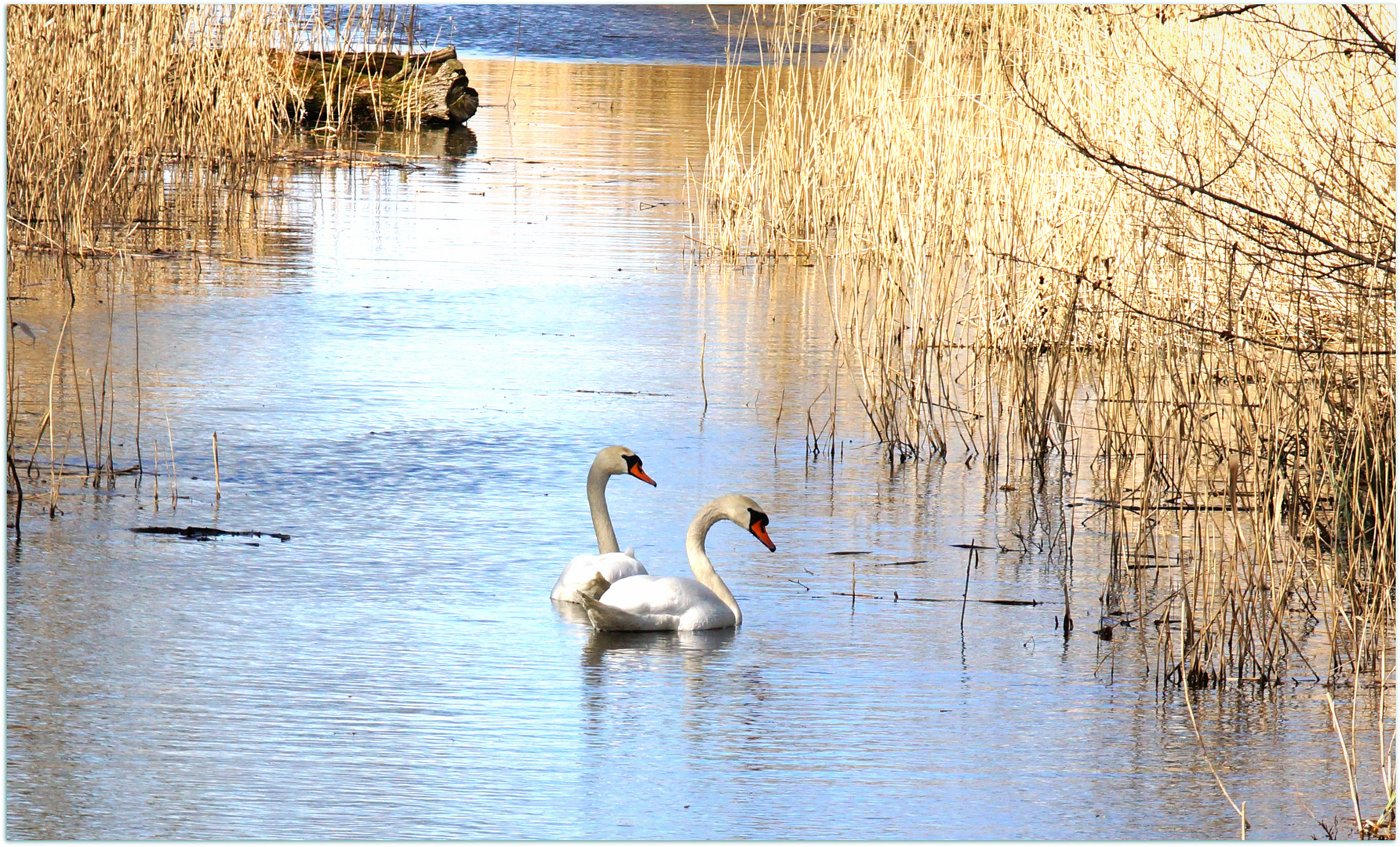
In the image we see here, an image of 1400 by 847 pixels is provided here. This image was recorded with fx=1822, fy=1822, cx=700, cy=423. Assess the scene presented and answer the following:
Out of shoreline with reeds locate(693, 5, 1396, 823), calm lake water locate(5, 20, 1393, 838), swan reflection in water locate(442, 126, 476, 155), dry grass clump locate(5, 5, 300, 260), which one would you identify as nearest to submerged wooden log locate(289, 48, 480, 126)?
swan reflection in water locate(442, 126, 476, 155)

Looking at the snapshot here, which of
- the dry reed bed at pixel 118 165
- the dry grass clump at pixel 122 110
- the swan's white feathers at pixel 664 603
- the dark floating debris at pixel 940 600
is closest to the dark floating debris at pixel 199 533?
the dry reed bed at pixel 118 165

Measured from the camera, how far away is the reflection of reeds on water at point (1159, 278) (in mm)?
5789

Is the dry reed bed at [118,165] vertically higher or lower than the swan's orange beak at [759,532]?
higher

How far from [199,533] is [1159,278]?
3.97 meters

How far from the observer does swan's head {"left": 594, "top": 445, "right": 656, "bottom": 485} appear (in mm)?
6668

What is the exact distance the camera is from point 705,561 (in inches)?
241

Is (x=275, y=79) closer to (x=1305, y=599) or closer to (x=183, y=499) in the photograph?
(x=183, y=499)

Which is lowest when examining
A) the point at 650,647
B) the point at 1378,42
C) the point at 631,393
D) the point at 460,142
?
the point at 650,647

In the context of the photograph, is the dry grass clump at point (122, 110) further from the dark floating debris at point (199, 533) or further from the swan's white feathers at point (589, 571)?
the swan's white feathers at point (589, 571)

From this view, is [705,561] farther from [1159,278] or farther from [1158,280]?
[1159,278]

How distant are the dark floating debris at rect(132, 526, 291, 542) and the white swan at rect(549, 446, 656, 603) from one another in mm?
1187

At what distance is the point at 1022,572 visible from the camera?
6738 mm

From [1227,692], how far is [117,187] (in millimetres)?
10563

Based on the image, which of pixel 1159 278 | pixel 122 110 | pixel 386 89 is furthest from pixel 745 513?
pixel 386 89
